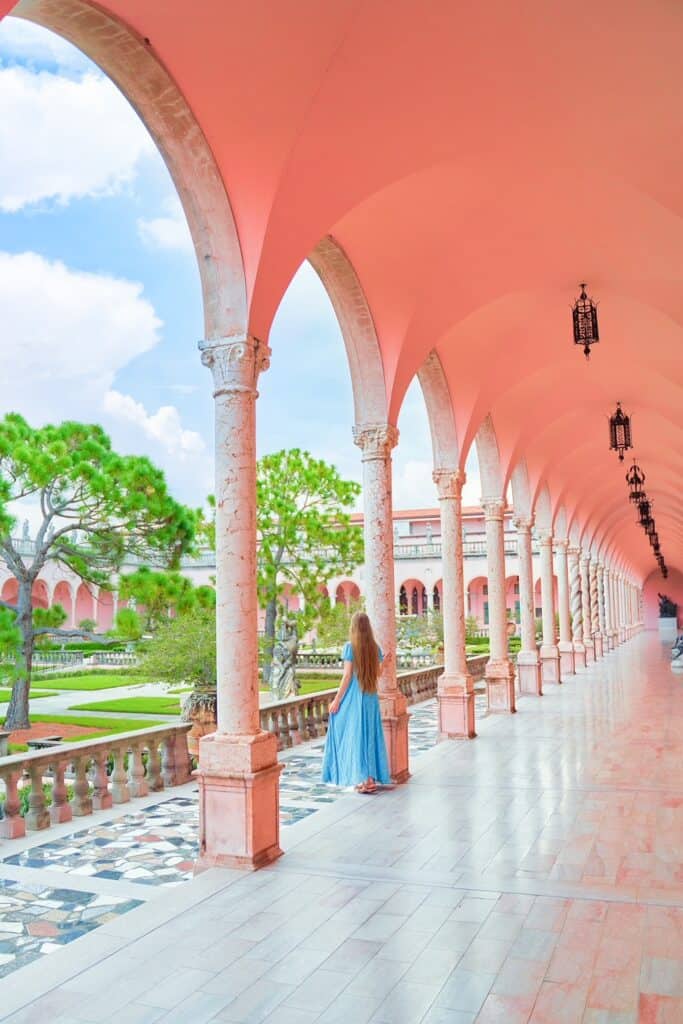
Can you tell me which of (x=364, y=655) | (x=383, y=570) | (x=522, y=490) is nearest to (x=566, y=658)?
(x=522, y=490)

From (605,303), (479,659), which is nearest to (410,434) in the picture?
(479,659)

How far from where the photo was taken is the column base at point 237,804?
5934mm

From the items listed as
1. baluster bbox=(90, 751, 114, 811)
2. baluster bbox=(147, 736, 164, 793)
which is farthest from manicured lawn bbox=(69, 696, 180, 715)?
baluster bbox=(90, 751, 114, 811)

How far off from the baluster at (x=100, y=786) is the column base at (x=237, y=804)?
2.56 m

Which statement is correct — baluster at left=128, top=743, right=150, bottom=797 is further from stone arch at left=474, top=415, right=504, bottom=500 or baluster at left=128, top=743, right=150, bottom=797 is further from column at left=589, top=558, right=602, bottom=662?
column at left=589, top=558, right=602, bottom=662

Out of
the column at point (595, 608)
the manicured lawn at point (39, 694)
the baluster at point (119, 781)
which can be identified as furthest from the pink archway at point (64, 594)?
the baluster at point (119, 781)

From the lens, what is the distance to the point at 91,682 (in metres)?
29.7

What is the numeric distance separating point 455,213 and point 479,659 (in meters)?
15.5

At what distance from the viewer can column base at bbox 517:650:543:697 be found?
59.4 feet

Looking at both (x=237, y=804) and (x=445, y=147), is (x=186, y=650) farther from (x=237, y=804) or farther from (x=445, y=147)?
(x=445, y=147)

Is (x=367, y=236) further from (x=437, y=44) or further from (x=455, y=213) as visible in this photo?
(x=437, y=44)

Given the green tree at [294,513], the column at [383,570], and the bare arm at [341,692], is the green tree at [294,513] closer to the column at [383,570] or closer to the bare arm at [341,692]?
the column at [383,570]

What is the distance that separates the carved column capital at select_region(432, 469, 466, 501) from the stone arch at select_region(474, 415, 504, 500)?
3.59 meters

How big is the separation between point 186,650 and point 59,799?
8.22 metres
